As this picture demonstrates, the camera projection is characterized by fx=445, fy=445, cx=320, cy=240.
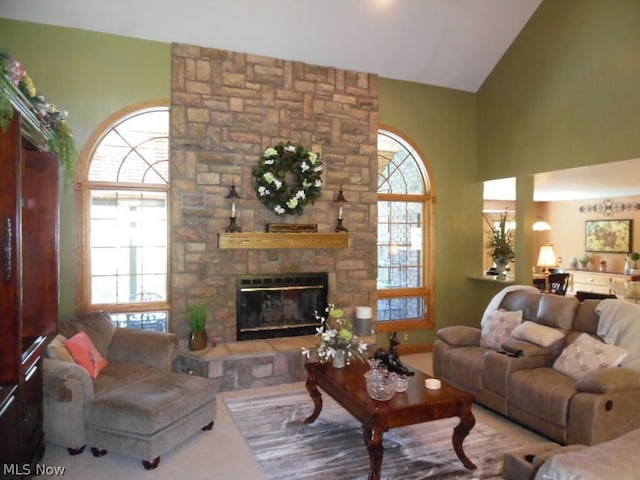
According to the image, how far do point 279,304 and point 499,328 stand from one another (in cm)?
251

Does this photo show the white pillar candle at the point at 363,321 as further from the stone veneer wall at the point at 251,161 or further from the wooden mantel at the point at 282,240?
the wooden mantel at the point at 282,240

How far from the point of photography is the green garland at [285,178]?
5117mm

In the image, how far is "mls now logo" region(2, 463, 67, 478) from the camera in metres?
2.46

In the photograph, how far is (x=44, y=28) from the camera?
4.50 m

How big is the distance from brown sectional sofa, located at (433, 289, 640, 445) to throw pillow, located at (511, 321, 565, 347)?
5cm

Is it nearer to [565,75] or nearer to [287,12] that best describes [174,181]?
[287,12]

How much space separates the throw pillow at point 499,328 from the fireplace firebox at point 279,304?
6.50 ft

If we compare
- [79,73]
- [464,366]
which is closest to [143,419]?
[464,366]

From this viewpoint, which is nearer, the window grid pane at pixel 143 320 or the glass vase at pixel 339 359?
the glass vase at pixel 339 359

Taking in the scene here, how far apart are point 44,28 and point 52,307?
3131mm

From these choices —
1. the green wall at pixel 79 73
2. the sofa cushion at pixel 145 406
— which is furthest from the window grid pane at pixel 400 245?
the sofa cushion at pixel 145 406

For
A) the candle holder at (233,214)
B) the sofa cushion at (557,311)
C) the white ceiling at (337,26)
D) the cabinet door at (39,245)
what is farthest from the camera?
the candle holder at (233,214)

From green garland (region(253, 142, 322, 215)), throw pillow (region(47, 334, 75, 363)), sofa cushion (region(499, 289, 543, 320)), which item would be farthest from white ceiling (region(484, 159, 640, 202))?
throw pillow (region(47, 334, 75, 363))

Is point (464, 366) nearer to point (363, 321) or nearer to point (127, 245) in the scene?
point (363, 321)
